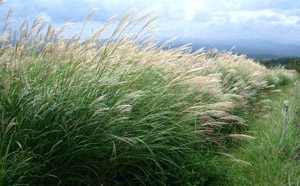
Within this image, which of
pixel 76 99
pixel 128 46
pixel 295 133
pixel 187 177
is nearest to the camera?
pixel 76 99

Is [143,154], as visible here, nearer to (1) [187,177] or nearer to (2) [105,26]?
(1) [187,177]

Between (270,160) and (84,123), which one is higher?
(84,123)

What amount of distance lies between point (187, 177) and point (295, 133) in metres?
1.98

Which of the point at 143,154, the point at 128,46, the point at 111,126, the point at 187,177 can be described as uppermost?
the point at 128,46

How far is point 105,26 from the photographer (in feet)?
9.61

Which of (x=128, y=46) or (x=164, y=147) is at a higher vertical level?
(x=128, y=46)

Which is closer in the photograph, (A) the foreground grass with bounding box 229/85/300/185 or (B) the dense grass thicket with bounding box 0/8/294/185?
(B) the dense grass thicket with bounding box 0/8/294/185

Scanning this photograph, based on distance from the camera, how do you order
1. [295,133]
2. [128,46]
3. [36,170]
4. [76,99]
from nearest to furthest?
[36,170]
[76,99]
[128,46]
[295,133]

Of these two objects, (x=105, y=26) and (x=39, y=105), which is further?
(x=105, y=26)

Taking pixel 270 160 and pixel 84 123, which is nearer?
pixel 84 123

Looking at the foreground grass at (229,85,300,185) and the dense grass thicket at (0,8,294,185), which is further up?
the dense grass thicket at (0,8,294,185)

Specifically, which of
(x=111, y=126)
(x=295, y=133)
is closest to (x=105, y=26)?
(x=111, y=126)

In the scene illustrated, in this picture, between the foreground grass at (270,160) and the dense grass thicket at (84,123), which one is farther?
the foreground grass at (270,160)

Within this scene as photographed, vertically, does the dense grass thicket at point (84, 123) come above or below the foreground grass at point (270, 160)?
above
